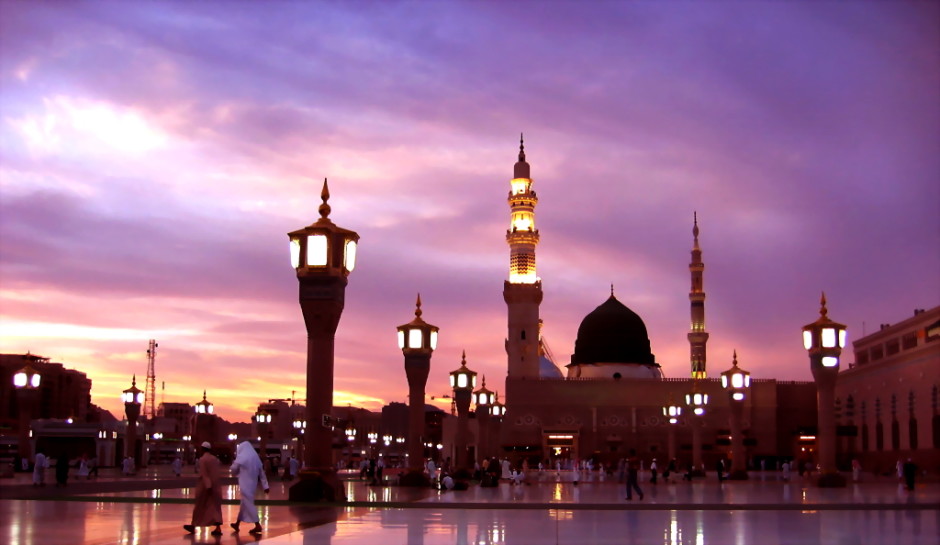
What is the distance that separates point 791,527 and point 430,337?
690 inches

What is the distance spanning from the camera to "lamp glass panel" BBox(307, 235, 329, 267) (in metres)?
22.0

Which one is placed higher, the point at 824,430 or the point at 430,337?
the point at 430,337

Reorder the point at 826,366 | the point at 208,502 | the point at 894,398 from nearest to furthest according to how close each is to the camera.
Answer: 1. the point at 208,502
2. the point at 826,366
3. the point at 894,398

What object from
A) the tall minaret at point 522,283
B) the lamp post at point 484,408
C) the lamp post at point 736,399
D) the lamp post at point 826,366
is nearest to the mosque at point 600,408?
the tall minaret at point 522,283

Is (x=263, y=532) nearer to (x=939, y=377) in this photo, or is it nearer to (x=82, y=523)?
(x=82, y=523)

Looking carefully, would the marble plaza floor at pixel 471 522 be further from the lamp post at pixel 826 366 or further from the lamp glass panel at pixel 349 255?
the lamp post at pixel 826 366

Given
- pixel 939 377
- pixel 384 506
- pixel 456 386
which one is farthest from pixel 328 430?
pixel 939 377

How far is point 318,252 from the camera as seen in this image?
22000 mm

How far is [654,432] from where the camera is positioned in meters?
84.7

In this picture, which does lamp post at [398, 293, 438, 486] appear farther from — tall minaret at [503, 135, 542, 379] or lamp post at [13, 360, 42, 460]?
tall minaret at [503, 135, 542, 379]

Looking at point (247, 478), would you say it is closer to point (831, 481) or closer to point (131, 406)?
point (831, 481)

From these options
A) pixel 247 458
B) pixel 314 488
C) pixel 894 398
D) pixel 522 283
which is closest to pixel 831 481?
pixel 314 488

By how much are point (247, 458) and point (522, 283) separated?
6834 centimetres

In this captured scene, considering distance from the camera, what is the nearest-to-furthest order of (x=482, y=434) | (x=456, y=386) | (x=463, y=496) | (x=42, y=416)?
(x=463, y=496)
(x=456, y=386)
(x=482, y=434)
(x=42, y=416)
